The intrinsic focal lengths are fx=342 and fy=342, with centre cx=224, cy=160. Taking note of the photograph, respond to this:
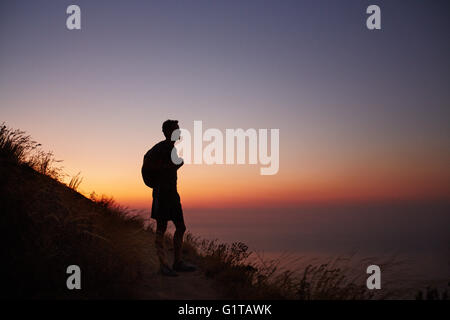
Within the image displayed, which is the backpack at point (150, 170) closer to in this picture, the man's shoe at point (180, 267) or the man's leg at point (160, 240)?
the man's leg at point (160, 240)

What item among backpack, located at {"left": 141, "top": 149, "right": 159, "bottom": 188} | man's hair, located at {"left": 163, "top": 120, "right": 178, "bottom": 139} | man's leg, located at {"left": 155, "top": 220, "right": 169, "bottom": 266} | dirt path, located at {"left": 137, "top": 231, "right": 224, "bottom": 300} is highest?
man's hair, located at {"left": 163, "top": 120, "right": 178, "bottom": 139}

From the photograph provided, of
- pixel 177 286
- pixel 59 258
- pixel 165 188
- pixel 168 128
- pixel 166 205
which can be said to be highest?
pixel 168 128

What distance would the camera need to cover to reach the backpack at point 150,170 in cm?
645

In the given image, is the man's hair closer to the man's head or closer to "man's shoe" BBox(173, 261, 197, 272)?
the man's head

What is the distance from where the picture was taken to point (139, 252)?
26.0 feet

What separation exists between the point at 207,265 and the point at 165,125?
10.8 feet

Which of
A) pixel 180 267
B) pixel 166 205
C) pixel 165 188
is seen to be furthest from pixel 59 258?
pixel 180 267

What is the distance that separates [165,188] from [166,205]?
12.5 inches

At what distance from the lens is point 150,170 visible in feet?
21.3

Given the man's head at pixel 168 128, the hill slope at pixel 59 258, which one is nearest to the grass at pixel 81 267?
the hill slope at pixel 59 258

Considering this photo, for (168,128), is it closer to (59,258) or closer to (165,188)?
(165,188)

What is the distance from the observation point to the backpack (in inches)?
254

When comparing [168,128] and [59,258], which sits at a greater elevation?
[168,128]

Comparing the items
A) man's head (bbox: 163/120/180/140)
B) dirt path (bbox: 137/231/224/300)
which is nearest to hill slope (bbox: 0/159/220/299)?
dirt path (bbox: 137/231/224/300)
